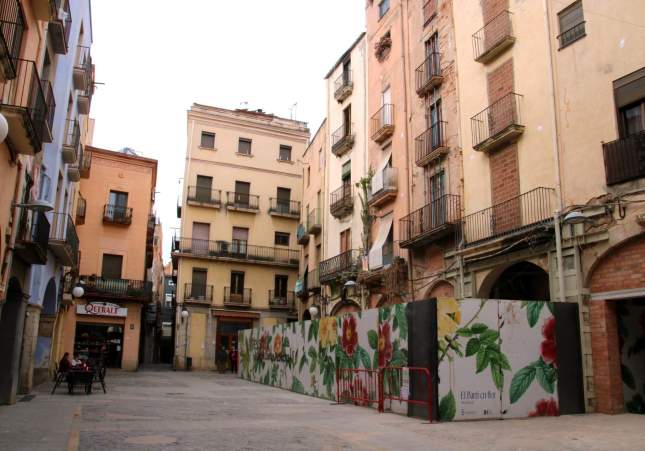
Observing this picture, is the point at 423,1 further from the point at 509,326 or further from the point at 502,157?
the point at 509,326

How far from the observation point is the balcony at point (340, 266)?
85.0 ft

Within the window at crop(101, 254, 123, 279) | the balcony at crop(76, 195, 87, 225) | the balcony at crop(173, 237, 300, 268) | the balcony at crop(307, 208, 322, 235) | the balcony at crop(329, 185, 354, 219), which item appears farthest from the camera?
the balcony at crop(173, 237, 300, 268)

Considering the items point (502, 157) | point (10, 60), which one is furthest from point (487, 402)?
point (10, 60)

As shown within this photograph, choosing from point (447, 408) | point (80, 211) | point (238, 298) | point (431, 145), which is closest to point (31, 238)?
point (447, 408)

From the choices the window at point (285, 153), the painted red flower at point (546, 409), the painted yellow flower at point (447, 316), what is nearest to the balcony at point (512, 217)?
the painted yellow flower at point (447, 316)

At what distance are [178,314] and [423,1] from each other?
2410 centimetres

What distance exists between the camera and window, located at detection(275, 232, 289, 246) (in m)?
41.2

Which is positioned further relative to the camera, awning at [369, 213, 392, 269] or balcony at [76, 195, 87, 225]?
balcony at [76, 195, 87, 225]

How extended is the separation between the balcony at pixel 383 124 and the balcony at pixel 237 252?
1702 cm

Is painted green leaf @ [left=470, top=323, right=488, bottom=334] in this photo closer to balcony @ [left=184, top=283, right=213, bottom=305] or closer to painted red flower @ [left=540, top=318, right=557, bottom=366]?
painted red flower @ [left=540, top=318, right=557, bottom=366]

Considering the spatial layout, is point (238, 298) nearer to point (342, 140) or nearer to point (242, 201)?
point (242, 201)

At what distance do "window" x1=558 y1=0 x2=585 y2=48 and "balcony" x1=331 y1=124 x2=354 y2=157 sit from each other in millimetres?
13826

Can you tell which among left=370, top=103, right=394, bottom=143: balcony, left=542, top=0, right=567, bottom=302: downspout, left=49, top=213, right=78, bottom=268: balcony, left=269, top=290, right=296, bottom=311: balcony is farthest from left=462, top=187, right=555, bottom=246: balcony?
left=269, top=290, right=296, bottom=311: balcony

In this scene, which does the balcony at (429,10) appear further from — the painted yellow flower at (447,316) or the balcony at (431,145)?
the painted yellow flower at (447,316)
